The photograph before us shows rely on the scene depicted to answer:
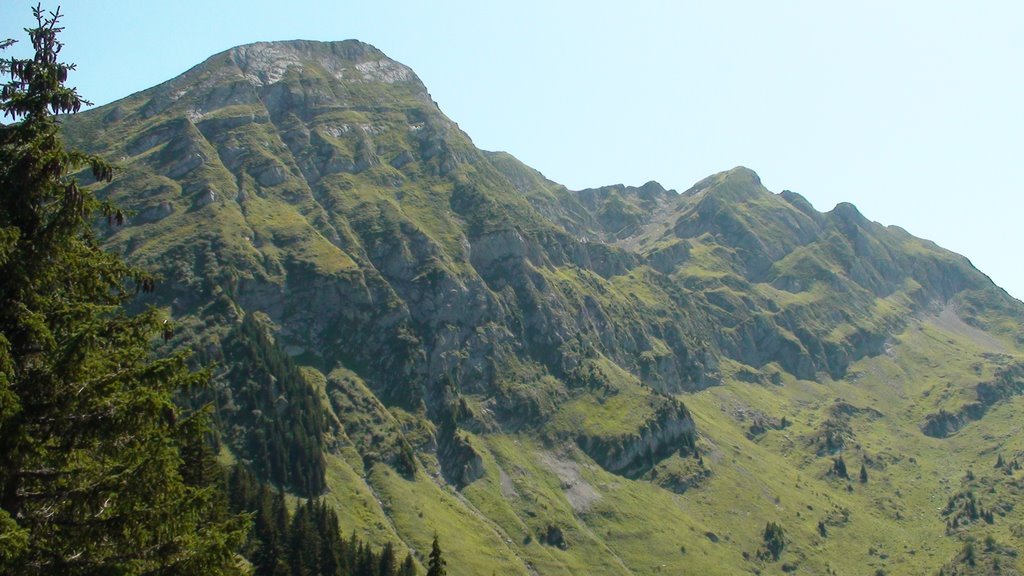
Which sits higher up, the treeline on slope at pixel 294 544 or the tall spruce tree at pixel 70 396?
the tall spruce tree at pixel 70 396

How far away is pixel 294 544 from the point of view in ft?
395

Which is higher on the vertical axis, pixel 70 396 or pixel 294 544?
pixel 70 396

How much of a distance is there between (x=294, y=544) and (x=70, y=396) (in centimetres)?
10396

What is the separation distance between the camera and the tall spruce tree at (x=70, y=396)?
23.9 metres

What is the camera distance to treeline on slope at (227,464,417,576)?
368ft

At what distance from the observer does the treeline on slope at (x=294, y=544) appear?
368ft

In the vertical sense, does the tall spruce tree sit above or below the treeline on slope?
above

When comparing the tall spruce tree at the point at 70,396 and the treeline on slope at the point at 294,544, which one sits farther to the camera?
the treeline on slope at the point at 294,544

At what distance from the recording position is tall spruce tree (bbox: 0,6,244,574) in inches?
940

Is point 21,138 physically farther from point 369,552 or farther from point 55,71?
point 369,552

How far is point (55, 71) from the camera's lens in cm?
2745

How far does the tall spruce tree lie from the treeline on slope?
80.9m

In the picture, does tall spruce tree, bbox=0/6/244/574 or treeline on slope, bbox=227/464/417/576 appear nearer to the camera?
tall spruce tree, bbox=0/6/244/574

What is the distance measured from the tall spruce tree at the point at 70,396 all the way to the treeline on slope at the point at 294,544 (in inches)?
3187
